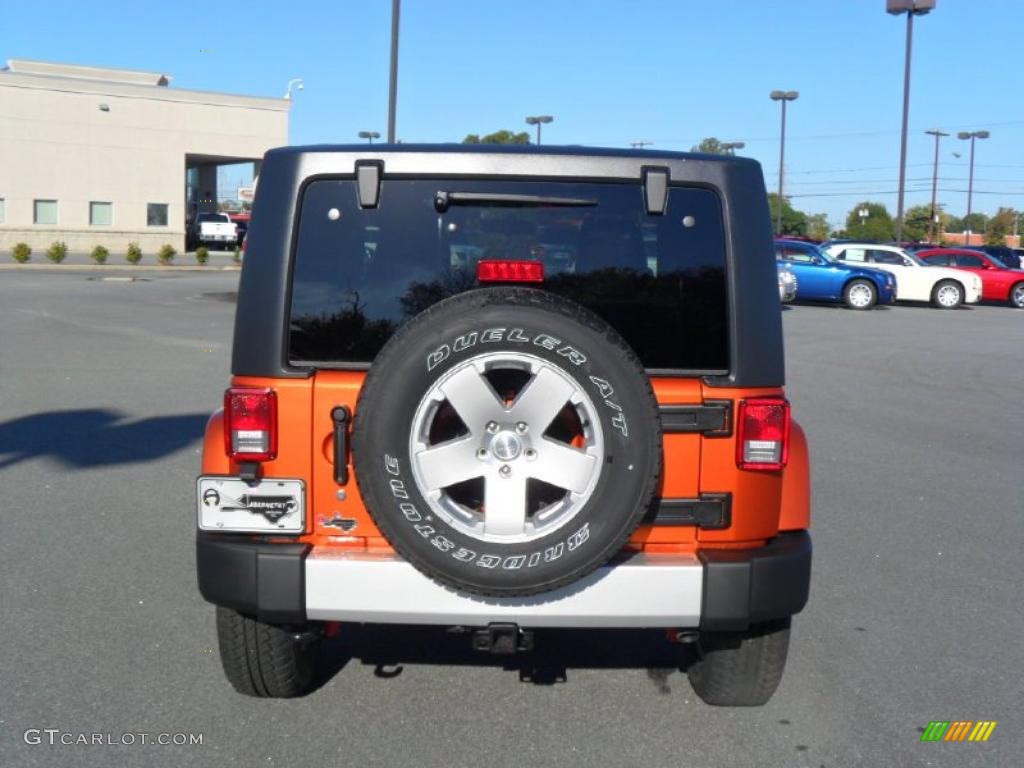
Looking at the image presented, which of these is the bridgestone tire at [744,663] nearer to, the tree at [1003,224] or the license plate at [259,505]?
the license plate at [259,505]

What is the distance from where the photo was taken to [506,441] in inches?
142

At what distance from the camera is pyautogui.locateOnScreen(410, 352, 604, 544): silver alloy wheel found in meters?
3.57

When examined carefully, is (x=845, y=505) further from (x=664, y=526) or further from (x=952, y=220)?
(x=952, y=220)

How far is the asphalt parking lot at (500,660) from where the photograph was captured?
4.17 m

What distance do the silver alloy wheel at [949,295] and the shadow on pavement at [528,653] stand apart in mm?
27664

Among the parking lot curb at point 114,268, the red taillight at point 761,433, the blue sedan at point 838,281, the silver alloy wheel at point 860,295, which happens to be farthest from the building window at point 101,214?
the red taillight at point 761,433

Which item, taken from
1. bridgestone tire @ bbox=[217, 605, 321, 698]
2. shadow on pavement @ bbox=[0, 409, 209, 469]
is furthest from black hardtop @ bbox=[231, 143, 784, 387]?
shadow on pavement @ bbox=[0, 409, 209, 469]

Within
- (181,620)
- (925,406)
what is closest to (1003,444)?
(925,406)

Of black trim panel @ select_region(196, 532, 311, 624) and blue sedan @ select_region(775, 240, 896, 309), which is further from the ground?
blue sedan @ select_region(775, 240, 896, 309)

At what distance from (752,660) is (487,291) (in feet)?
5.79

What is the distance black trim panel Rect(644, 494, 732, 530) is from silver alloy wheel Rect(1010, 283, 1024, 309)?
31.4m

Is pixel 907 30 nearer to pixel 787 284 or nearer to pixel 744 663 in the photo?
pixel 787 284

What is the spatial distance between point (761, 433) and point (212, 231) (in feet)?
173

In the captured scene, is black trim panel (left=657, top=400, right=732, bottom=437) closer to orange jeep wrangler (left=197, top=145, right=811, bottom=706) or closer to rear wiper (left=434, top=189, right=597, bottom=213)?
orange jeep wrangler (left=197, top=145, right=811, bottom=706)
